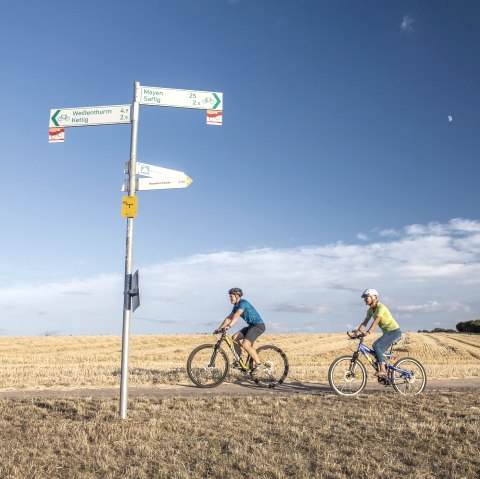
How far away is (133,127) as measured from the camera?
31.8 ft

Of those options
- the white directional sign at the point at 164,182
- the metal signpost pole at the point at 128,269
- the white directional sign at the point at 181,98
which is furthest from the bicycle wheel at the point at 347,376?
the white directional sign at the point at 181,98

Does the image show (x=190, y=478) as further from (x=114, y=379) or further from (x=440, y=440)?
(x=114, y=379)

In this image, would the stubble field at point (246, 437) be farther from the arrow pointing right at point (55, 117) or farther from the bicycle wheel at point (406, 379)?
the arrow pointing right at point (55, 117)

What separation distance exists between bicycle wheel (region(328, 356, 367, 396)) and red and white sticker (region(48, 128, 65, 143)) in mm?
7178

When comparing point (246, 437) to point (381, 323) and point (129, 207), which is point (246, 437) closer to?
point (129, 207)

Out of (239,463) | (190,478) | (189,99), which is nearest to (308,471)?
(239,463)

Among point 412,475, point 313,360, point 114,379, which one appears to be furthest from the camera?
point 313,360

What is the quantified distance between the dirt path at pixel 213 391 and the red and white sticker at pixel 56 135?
5.39m

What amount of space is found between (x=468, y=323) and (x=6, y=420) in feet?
292

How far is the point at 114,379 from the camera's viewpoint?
14648 mm

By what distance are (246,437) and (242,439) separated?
0.14 m

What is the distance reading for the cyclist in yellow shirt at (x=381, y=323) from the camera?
39.0ft

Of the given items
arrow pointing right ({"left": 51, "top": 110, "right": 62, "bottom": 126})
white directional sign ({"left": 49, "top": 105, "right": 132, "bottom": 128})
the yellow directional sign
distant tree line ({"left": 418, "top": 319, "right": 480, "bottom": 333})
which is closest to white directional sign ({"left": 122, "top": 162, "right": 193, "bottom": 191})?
the yellow directional sign

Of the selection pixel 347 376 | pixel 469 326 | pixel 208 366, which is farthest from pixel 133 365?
pixel 469 326
